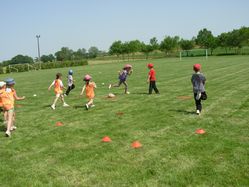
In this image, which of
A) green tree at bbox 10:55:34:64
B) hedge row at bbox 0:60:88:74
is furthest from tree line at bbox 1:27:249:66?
green tree at bbox 10:55:34:64

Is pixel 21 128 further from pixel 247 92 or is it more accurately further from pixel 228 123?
pixel 247 92

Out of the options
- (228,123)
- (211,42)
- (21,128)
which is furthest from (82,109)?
(211,42)

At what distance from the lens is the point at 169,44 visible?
370 feet

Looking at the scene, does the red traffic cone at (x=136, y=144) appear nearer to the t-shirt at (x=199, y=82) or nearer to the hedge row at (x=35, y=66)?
the t-shirt at (x=199, y=82)

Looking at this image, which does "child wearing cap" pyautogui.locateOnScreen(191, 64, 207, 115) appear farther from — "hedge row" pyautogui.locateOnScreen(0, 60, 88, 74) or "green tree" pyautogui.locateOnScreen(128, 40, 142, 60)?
"green tree" pyautogui.locateOnScreen(128, 40, 142, 60)

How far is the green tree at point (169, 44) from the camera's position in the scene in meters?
112

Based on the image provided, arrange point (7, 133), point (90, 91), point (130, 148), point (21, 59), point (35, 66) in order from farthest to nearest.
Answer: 1. point (21, 59)
2. point (35, 66)
3. point (90, 91)
4. point (7, 133)
5. point (130, 148)

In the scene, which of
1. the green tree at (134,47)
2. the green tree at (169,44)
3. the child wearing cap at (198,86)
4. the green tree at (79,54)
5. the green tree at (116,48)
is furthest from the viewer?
the green tree at (79,54)

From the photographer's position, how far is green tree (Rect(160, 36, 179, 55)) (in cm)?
11244

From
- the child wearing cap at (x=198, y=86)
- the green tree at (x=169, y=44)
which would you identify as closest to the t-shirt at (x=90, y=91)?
the child wearing cap at (x=198, y=86)

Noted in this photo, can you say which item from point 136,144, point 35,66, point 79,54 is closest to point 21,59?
point 79,54

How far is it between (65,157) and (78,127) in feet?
9.29

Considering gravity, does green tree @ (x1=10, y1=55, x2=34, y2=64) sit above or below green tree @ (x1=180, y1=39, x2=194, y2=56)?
below

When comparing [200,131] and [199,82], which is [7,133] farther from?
[199,82]
